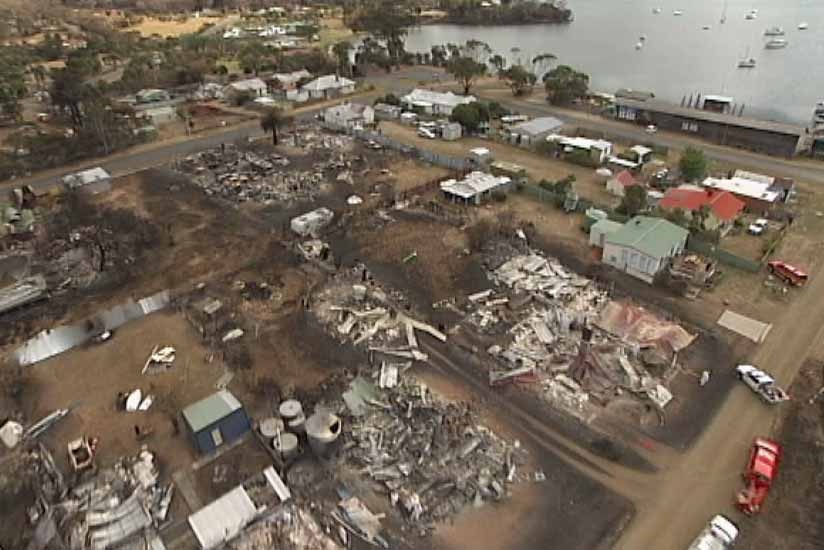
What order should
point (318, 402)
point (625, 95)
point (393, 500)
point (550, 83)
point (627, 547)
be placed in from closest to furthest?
point (627, 547), point (393, 500), point (318, 402), point (625, 95), point (550, 83)

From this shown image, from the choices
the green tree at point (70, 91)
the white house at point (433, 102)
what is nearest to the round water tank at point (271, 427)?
the white house at point (433, 102)

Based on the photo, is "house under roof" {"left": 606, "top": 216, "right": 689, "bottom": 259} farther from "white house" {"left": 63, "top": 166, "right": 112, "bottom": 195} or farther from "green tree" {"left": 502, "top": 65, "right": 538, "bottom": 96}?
"white house" {"left": 63, "top": 166, "right": 112, "bottom": 195}

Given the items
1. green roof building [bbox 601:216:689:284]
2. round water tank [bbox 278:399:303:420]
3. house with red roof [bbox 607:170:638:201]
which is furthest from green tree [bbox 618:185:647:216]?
round water tank [bbox 278:399:303:420]

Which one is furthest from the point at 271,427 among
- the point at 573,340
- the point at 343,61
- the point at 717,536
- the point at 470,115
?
the point at 343,61

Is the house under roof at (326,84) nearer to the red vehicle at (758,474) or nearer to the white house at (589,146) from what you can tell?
the white house at (589,146)

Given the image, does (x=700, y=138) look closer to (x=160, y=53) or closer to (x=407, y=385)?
(x=407, y=385)

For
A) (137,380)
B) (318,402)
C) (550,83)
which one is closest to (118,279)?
(137,380)

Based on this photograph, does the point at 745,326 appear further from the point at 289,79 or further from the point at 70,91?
the point at 289,79
